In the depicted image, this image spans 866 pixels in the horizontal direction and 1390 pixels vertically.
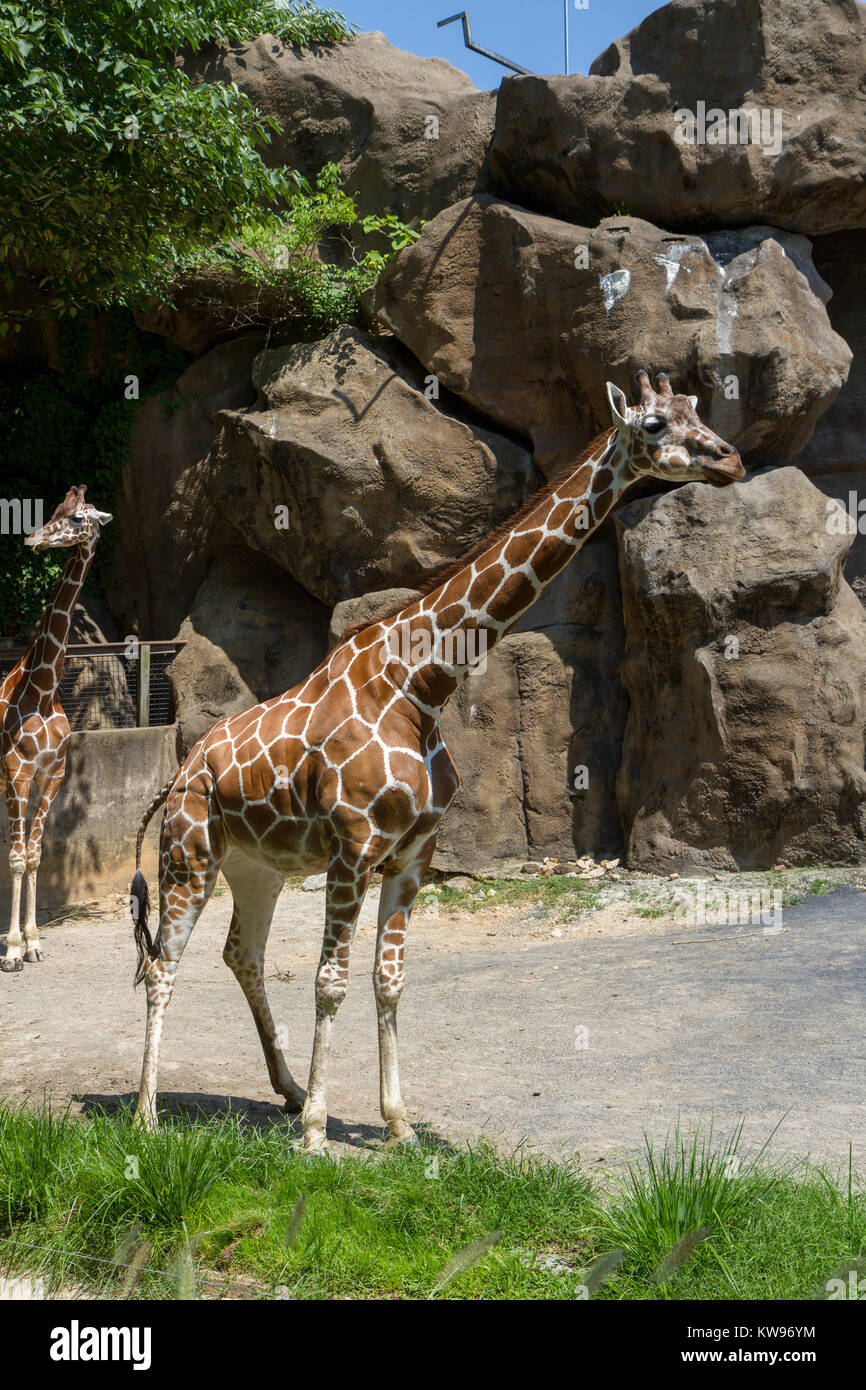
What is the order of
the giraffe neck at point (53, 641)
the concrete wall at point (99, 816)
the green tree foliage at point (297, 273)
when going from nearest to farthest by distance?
the giraffe neck at point (53, 641) < the concrete wall at point (99, 816) < the green tree foliage at point (297, 273)

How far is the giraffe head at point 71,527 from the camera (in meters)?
9.84

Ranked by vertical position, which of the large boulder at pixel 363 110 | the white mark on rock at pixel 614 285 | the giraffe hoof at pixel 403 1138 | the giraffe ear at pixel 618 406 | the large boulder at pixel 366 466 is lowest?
the giraffe hoof at pixel 403 1138

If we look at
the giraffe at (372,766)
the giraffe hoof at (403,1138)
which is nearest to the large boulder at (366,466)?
the giraffe at (372,766)

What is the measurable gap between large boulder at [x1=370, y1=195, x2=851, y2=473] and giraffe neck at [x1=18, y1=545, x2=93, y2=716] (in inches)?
180

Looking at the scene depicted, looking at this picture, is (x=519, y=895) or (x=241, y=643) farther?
(x=241, y=643)

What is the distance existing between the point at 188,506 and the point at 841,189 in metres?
8.11

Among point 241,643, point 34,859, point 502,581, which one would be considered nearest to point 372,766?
point 502,581

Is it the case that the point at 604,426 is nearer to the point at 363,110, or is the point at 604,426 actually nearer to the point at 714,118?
the point at 714,118

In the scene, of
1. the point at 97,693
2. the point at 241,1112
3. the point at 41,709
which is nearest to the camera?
the point at 241,1112

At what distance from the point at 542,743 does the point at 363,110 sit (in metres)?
8.37

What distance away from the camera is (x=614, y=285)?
36.7ft

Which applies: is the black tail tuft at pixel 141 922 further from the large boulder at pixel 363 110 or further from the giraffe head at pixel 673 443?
the large boulder at pixel 363 110

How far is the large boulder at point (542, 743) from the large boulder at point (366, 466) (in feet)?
5.31
